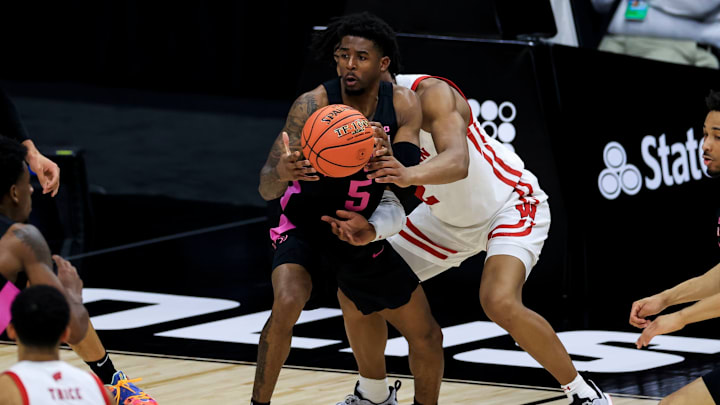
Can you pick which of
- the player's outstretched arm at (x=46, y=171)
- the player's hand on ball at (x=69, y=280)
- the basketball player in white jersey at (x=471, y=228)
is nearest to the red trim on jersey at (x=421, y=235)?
the basketball player in white jersey at (x=471, y=228)

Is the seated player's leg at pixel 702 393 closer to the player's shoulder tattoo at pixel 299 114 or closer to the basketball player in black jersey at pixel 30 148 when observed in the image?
the player's shoulder tattoo at pixel 299 114

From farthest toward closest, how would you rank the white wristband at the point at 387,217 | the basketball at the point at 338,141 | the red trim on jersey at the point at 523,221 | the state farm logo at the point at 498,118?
1. the state farm logo at the point at 498,118
2. the red trim on jersey at the point at 523,221
3. the white wristband at the point at 387,217
4. the basketball at the point at 338,141

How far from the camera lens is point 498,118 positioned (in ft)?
27.1

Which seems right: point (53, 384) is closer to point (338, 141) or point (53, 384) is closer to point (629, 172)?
point (338, 141)

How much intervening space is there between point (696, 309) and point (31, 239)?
7.79 feet

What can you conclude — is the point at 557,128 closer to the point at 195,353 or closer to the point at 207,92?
the point at 195,353

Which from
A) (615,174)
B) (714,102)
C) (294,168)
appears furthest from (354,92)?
(615,174)

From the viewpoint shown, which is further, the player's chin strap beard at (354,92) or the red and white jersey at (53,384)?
the player's chin strap beard at (354,92)

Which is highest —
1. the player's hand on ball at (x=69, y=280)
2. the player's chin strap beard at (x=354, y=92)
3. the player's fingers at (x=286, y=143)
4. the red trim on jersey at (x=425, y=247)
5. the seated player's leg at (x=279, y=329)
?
the player's chin strap beard at (x=354, y=92)

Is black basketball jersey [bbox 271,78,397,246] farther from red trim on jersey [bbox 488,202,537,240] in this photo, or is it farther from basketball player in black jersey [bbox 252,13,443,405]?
red trim on jersey [bbox 488,202,537,240]

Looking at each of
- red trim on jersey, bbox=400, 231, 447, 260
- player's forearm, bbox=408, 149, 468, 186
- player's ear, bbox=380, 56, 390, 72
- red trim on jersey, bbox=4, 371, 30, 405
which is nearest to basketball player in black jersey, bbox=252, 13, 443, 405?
player's ear, bbox=380, 56, 390, 72

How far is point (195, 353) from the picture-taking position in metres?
6.96

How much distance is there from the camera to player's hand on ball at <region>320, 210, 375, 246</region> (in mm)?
5250

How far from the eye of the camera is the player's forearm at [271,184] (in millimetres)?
5398
